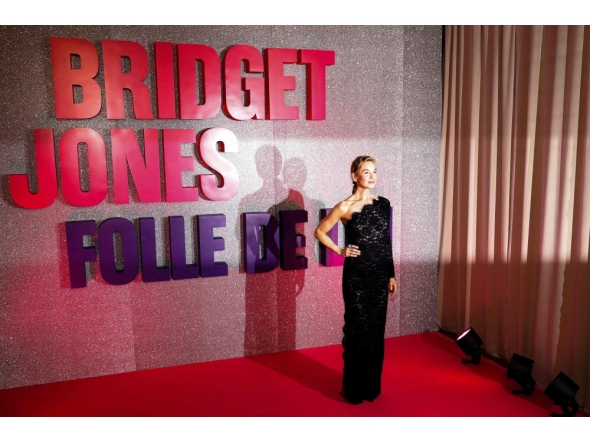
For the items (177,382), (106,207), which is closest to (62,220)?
(106,207)

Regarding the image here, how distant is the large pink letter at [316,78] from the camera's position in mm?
3580

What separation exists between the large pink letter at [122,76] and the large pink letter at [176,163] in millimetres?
277

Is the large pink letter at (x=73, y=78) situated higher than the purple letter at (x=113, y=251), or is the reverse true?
the large pink letter at (x=73, y=78)

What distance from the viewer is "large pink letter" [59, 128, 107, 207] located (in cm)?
320

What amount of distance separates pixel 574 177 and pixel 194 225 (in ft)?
8.52

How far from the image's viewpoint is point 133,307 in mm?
3500

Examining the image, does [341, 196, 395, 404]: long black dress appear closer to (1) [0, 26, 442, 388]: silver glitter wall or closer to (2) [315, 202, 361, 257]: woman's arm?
(2) [315, 202, 361, 257]: woman's arm

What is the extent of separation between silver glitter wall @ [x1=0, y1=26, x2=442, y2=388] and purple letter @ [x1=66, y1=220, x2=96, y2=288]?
3.1 inches

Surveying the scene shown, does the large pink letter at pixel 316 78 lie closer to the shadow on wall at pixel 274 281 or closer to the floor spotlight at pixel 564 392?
the shadow on wall at pixel 274 281

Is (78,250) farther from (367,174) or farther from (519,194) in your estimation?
(519,194)

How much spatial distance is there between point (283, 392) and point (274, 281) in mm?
899

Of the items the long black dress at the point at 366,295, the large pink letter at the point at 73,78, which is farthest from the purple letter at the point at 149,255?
the long black dress at the point at 366,295

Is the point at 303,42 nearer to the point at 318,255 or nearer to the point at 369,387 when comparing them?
the point at 318,255

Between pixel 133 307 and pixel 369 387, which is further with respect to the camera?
pixel 133 307
